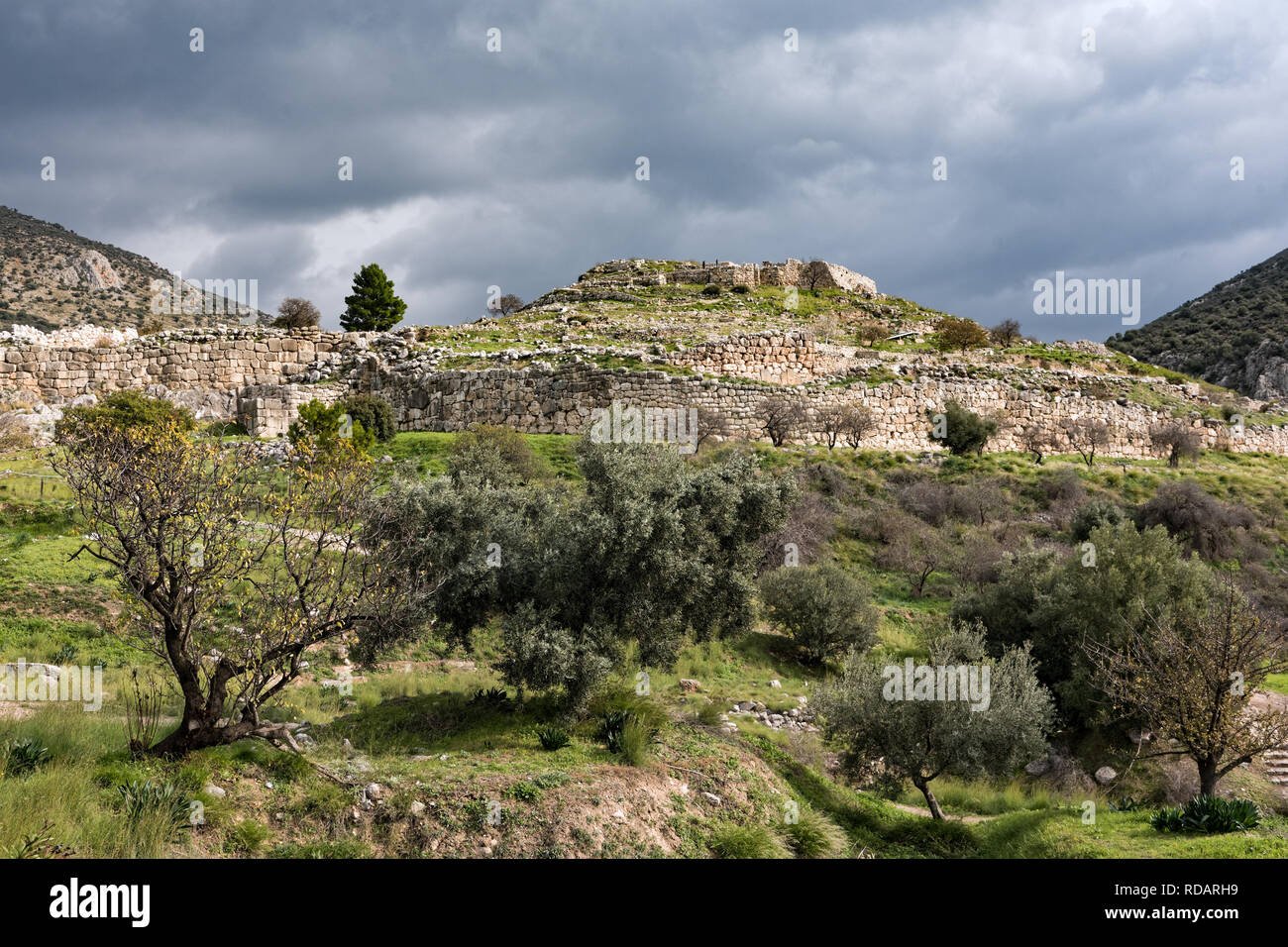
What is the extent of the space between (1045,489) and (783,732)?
20.5 metres

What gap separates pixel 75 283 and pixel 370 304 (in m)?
32.4

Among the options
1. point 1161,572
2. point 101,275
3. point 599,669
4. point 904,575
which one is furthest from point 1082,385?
point 101,275

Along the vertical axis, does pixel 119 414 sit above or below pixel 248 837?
above

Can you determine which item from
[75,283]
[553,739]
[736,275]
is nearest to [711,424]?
[553,739]

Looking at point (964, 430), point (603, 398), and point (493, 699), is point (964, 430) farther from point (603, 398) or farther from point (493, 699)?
point (493, 699)

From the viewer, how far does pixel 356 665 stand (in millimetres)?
15391

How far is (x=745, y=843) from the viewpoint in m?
10.3

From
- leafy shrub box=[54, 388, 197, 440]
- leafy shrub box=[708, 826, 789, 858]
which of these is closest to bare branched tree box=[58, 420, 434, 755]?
leafy shrub box=[708, 826, 789, 858]

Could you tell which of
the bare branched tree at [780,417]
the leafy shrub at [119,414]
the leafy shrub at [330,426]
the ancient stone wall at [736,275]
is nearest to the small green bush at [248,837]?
the leafy shrub at [119,414]

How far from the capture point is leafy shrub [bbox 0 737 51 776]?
8438 millimetres

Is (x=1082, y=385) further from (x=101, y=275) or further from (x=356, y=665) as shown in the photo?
(x=101, y=275)

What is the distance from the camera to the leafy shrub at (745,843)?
33.3 ft

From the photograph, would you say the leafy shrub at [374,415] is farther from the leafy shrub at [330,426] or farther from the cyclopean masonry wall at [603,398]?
the cyclopean masonry wall at [603,398]

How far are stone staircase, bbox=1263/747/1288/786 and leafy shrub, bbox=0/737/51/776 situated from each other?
20.3 metres
